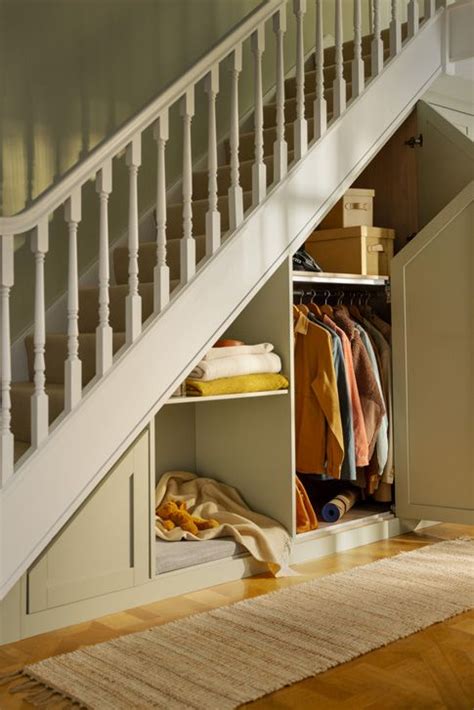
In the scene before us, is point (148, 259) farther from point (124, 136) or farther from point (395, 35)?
point (395, 35)

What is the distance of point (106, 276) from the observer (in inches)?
116

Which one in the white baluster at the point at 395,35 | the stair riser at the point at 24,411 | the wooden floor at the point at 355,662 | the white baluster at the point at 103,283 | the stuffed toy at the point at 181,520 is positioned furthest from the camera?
the white baluster at the point at 395,35

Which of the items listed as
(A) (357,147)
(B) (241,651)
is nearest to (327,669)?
(B) (241,651)

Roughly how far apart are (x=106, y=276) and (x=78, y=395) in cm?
42

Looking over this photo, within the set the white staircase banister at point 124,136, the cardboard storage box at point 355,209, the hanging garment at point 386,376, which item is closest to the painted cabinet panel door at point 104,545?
the white staircase banister at point 124,136

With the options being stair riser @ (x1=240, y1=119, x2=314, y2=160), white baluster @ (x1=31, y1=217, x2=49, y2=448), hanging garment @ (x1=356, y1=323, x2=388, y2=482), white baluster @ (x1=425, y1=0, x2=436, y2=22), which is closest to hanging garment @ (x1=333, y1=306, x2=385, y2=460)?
hanging garment @ (x1=356, y1=323, x2=388, y2=482)

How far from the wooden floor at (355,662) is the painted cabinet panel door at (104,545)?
4.7 inches

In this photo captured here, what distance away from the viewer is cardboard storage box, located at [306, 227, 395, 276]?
425cm

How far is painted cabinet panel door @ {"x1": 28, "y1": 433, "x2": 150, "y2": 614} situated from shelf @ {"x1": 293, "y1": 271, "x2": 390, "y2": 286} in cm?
110

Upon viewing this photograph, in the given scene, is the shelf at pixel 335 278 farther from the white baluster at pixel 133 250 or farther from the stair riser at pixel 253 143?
the white baluster at pixel 133 250

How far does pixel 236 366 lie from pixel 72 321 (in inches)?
36.5

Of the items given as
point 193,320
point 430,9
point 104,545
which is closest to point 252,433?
point 193,320

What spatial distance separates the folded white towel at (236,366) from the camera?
3.48m

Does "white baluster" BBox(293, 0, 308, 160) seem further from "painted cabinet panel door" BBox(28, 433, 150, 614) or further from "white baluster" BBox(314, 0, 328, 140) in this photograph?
"painted cabinet panel door" BBox(28, 433, 150, 614)
